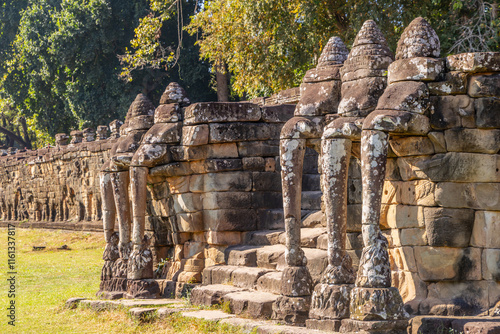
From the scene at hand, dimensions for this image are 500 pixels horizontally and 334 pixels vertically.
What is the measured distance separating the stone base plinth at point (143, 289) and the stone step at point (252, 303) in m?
1.92

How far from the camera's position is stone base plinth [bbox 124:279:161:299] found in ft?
32.4

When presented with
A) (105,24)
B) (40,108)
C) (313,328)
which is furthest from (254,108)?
(40,108)

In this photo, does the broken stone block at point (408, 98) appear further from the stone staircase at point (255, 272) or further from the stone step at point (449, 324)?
the stone staircase at point (255, 272)

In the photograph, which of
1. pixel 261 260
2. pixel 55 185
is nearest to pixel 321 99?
pixel 261 260

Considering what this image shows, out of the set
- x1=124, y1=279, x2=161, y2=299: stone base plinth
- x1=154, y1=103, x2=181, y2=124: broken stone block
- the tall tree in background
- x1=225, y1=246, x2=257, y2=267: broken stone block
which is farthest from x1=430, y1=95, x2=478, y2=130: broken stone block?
the tall tree in background

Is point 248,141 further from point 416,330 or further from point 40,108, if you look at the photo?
point 40,108

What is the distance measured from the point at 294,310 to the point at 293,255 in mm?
553

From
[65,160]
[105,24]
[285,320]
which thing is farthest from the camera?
[105,24]

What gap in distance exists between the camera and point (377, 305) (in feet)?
19.7

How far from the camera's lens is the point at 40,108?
3150cm

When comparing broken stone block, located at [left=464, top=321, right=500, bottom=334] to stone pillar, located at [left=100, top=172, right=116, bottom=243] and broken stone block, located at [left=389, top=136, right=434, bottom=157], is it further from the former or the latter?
stone pillar, located at [left=100, top=172, right=116, bottom=243]

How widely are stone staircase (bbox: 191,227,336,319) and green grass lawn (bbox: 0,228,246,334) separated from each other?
47cm

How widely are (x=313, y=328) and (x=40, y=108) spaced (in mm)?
26955

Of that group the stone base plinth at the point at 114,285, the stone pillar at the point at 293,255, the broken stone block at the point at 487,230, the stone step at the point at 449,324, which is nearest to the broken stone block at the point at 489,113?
the broken stone block at the point at 487,230
